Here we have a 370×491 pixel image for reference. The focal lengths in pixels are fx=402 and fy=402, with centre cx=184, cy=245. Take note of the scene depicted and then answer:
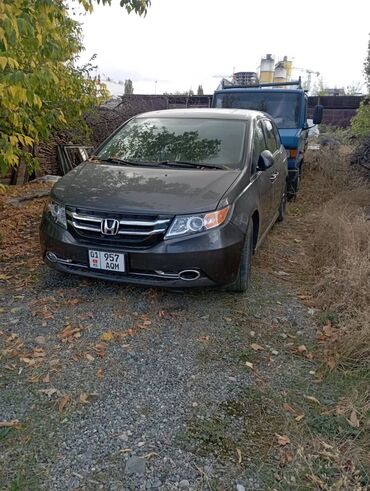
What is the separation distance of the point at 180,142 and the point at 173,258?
153 cm

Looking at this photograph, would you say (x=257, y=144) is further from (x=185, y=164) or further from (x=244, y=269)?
(x=244, y=269)

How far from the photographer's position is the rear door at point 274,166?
4809mm

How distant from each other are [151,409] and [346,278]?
2118 mm

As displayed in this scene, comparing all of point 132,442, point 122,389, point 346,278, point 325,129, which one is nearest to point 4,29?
point 122,389

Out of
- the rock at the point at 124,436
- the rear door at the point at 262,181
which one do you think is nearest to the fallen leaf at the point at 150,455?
the rock at the point at 124,436

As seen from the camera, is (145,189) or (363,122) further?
(363,122)

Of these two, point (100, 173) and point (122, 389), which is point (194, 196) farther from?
point (122, 389)

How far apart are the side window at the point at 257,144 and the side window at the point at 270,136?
12.0 inches

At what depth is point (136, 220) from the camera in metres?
3.06

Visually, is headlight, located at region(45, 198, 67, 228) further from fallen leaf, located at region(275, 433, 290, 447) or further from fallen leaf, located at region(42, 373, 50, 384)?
fallen leaf, located at region(275, 433, 290, 447)

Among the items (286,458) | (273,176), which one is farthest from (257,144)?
(286,458)

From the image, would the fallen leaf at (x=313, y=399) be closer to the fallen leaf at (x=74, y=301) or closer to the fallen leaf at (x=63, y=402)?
the fallen leaf at (x=63, y=402)

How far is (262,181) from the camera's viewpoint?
413 centimetres

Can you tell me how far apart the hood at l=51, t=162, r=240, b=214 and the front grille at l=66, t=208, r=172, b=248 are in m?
0.05
